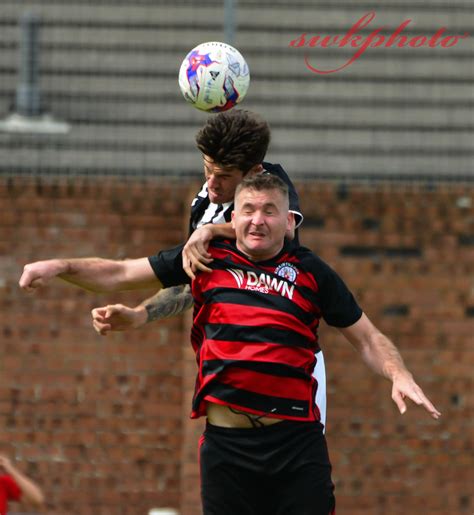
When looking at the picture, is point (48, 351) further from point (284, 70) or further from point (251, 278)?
point (251, 278)

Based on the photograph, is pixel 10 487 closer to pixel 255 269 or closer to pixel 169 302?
pixel 169 302

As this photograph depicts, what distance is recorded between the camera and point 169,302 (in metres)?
6.59

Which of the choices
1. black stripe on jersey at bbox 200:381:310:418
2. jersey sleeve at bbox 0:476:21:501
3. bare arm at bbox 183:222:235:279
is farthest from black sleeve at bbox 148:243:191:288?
jersey sleeve at bbox 0:476:21:501

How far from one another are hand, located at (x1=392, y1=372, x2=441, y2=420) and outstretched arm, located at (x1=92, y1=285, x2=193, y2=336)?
1338 mm

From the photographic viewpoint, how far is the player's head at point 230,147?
5.68m

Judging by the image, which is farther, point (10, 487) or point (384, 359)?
point (10, 487)

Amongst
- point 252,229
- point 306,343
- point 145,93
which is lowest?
point 306,343

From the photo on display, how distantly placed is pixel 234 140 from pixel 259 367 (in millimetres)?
1083

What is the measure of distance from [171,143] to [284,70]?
3.74ft

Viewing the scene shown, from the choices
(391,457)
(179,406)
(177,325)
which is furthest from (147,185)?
(391,457)

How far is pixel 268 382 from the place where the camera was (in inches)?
210

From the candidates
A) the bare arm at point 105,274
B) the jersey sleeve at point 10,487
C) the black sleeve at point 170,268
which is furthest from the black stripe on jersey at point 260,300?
the jersey sleeve at point 10,487

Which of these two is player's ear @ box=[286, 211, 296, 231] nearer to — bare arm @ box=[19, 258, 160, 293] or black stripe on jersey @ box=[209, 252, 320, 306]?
black stripe on jersey @ box=[209, 252, 320, 306]

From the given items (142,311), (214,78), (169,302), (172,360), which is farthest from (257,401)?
(172,360)
